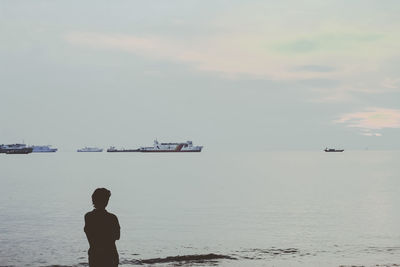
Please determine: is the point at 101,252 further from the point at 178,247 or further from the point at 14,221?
the point at 14,221

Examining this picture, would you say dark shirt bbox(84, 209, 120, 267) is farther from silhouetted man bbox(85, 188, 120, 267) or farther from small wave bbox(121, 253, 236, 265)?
small wave bbox(121, 253, 236, 265)

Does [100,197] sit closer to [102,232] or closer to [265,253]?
[102,232]

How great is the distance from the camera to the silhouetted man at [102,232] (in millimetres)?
10742

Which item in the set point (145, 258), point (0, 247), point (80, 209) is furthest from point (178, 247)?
point (80, 209)

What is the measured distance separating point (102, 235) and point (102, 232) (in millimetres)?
73

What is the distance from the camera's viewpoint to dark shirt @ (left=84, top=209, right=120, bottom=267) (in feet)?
35.4

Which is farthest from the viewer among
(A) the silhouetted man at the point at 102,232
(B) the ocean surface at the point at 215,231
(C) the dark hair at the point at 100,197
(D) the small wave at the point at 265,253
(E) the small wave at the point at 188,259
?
(D) the small wave at the point at 265,253

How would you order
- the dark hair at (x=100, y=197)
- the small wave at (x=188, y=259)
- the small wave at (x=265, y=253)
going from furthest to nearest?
the small wave at (x=265, y=253) → the small wave at (x=188, y=259) → the dark hair at (x=100, y=197)

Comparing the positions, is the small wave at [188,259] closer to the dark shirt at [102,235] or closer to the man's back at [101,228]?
the dark shirt at [102,235]

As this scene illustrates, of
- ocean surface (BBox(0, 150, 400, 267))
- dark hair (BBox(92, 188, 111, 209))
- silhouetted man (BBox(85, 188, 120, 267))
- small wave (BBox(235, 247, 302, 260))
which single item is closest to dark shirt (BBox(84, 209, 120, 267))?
silhouetted man (BBox(85, 188, 120, 267))

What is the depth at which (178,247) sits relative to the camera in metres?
32.3

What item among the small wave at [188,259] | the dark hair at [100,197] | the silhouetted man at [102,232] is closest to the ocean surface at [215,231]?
the small wave at [188,259]

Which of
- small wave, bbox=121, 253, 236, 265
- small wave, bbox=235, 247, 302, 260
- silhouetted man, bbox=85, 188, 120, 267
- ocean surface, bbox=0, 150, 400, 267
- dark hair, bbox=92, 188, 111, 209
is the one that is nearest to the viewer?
dark hair, bbox=92, 188, 111, 209

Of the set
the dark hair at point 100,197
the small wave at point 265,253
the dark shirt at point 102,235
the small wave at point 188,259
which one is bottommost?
the small wave at point 188,259
